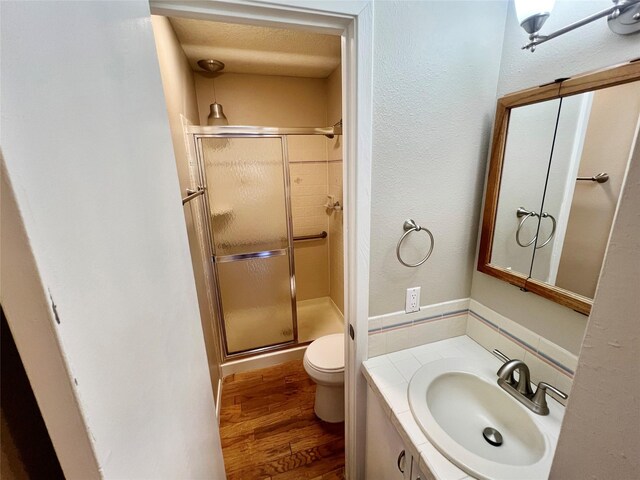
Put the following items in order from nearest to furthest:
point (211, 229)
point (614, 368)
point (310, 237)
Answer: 1. point (614, 368)
2. point (211, 229)
3. point (310, 237)

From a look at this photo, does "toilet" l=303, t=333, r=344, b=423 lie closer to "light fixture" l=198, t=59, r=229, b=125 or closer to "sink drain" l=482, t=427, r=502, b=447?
"sink drain" l=482, t=427, r=502, b=447

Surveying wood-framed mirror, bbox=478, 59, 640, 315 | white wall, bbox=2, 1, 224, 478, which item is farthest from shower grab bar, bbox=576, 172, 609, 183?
white wall, bbox=2, 1, 224, 478

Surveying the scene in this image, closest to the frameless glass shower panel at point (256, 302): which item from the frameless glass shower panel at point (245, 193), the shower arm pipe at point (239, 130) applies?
the frameless glass shower panel at point (245, 193)

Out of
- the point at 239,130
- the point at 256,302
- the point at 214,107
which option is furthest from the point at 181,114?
the point at 256,302

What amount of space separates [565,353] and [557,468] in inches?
28.2

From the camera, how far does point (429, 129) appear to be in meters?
0.97

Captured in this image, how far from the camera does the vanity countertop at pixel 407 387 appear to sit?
741 mm

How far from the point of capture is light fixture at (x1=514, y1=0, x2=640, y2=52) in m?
0.63

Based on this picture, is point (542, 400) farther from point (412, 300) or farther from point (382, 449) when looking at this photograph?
point (382, 449)

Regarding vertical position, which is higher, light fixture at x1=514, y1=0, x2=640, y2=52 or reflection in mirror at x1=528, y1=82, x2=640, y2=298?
light fixture at x1=514, y1=0, x2=640, y2=52

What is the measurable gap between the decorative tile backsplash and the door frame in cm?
12

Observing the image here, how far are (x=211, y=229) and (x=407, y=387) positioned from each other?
1698 mm

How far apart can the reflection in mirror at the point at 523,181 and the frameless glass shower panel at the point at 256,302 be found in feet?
5.44

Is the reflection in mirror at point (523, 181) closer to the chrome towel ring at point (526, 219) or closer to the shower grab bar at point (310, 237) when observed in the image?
the chrome towel ring at point (526, 219)
